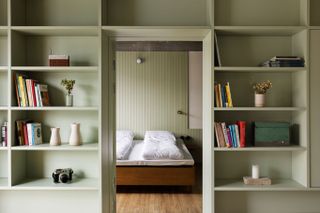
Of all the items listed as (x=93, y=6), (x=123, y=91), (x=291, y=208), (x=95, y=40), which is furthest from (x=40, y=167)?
(x=123, y=91)

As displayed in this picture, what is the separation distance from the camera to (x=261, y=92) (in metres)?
2.72

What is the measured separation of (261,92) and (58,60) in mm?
1832

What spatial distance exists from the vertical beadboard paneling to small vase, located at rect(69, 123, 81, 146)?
3.85m

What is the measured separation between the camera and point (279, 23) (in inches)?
111

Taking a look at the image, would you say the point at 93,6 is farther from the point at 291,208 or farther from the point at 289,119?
the point at 291,208

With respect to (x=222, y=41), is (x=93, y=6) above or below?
above

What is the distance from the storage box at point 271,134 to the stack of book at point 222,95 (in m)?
Answer: 0.35

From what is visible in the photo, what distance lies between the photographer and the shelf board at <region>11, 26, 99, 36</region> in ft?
8.35

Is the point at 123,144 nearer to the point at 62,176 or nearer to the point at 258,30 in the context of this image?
the point at 62,176

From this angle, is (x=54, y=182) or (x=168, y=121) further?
(x=168, y=121)

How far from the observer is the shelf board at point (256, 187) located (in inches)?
101

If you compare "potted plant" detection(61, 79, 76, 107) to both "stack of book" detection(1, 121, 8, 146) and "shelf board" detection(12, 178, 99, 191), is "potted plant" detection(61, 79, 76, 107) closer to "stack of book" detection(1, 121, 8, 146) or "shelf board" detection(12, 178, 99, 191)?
"stack of book" detection(1, 121, 8, 146)

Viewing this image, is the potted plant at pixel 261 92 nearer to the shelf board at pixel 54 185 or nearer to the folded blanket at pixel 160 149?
the shelf board at pixel 54 185

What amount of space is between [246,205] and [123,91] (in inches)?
167
